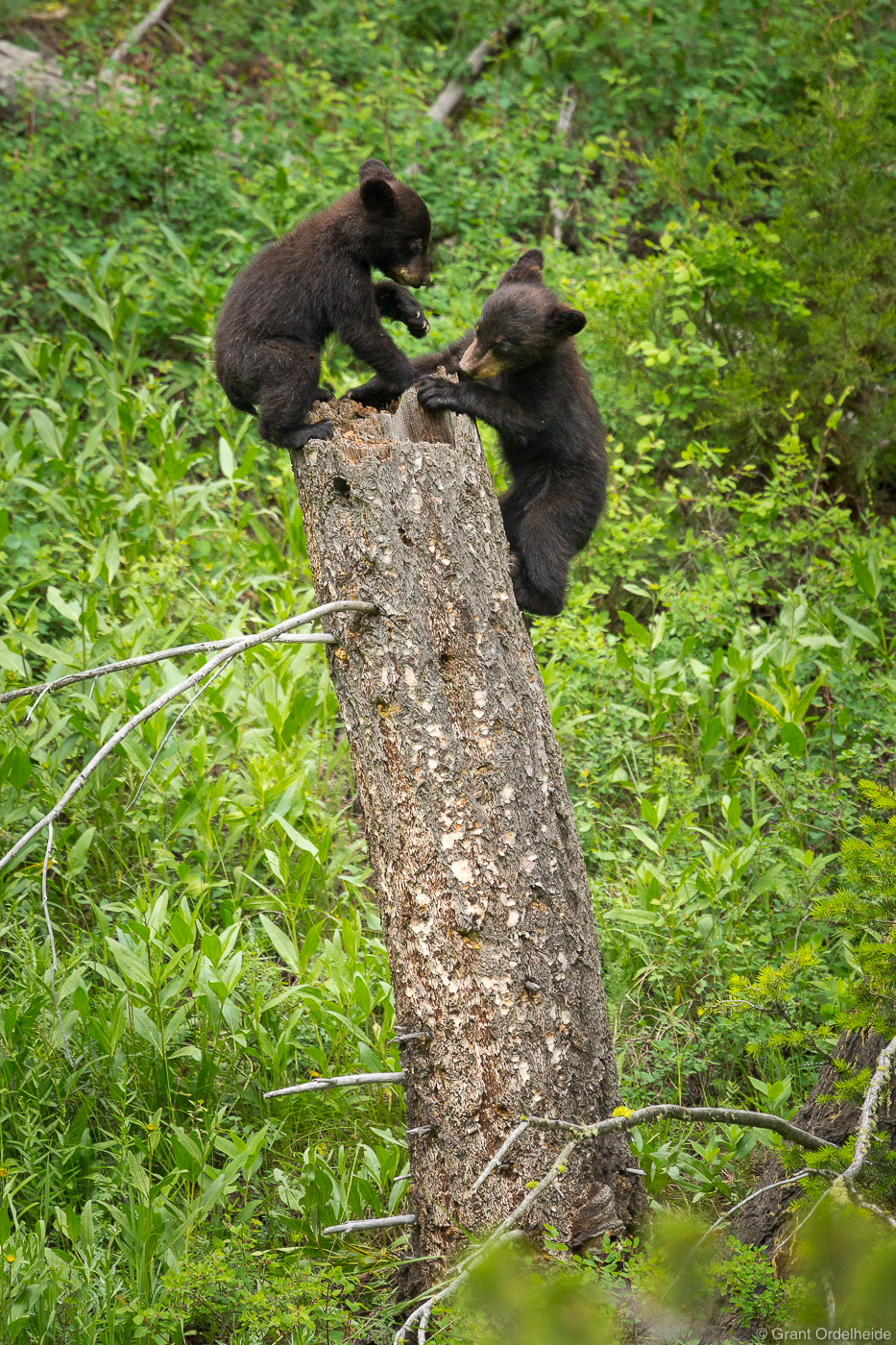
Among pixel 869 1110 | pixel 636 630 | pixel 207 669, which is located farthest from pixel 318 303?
pixel 869 1110

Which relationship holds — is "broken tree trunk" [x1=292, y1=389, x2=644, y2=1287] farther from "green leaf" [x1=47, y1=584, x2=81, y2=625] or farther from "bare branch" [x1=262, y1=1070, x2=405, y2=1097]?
"green leaf" [x1=47, y1=584, x2=81, y2=625]

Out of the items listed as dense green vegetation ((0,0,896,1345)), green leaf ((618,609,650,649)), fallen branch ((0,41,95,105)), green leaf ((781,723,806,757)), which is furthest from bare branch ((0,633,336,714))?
fallen branch ((0,41,95,105))

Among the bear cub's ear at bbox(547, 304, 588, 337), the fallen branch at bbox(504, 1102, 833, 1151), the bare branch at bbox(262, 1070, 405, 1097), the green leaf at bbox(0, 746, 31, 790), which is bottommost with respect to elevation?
the green leaf at bbox(0, 746, 31, 790)

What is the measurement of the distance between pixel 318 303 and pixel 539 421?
92 centimetres

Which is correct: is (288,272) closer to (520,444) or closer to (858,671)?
(520,444)

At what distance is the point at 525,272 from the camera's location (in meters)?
4.29

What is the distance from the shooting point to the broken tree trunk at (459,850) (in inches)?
108

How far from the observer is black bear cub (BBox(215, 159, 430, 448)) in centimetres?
353

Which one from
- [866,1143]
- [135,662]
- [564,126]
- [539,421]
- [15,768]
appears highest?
[564,126]

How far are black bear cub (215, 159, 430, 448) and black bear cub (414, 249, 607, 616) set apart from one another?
1.03ft

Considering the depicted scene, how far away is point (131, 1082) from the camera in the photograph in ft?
12.1

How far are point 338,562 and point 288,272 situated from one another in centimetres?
145

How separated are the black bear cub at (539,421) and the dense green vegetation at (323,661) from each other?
3.76 ft

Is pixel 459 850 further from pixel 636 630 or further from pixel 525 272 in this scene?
pixel 636 630
